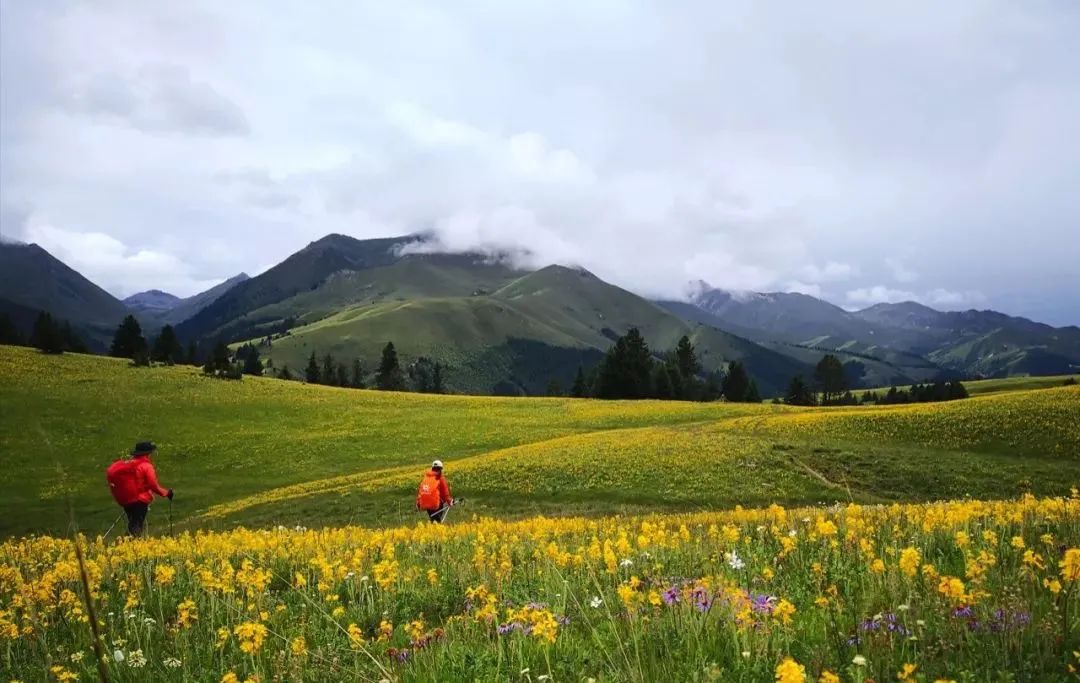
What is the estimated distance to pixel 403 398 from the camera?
7569 cm

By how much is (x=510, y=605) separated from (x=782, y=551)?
11.4 ft

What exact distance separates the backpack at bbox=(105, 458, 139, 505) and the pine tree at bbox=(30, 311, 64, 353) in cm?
8441

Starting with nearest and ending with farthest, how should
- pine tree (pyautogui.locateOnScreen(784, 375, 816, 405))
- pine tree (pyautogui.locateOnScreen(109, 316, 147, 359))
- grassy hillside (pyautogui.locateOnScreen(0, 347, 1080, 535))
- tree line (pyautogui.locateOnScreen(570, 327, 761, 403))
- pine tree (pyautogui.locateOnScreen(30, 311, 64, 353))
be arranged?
grassy hillside (pyautogui.locateOnScreen(0, 347, 1080, 535)) → pine tree (pyautogui.locateOnScreen(30, 311, 64, 353)) → tree line (pyautogui.locateOnScreen(570, 327, 761, 403)) → pine tree (pyautogui.locateOnScreen(109, 316, 147, 359)) → pine tree (pyautogui.locateOnScreen(784, 375, 816, 405))

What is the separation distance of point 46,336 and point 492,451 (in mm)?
73431

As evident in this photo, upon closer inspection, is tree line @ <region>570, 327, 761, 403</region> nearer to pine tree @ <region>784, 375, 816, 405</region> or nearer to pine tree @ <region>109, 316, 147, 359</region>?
pine tree @ <region>784, 375, 816, 405</region>

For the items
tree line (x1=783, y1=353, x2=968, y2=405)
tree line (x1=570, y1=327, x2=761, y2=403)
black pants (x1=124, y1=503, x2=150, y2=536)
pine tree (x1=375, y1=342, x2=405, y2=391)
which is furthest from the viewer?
pine tree (x1=375, y1=342, x2=405, y2=391)

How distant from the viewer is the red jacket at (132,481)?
17156 millimetres

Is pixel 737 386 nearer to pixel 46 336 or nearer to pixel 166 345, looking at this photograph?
pixel 166 345

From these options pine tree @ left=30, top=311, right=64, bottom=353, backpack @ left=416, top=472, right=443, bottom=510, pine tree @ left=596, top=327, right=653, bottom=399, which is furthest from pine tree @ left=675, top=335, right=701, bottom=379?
backpack @ left=416, top=472, right=443, bottom=510

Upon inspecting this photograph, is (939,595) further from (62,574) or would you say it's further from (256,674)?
(62,574)

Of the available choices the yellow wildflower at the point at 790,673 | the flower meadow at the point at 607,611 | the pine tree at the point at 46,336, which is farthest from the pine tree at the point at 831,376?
the yellow wildflower at the point at 790,673

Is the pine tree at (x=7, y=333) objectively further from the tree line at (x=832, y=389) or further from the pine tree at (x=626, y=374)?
the tree line at (x=832, y=389)

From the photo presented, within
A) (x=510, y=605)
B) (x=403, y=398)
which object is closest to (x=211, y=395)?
(x=403, y=398)

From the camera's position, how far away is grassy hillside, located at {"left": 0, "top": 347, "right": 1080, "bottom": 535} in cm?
3092
